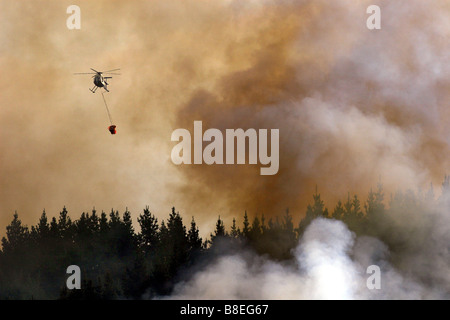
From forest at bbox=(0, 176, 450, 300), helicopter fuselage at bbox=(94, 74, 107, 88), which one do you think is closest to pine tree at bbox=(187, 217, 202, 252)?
forest at bbox=(0, 176, 450, 300)

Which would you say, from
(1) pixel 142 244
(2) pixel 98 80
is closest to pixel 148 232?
(1) pixel 142 244

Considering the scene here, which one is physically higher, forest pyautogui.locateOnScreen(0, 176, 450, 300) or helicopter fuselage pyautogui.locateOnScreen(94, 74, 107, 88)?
helicopter fuselage pyautogui.locateOnScreen(94, 74, 107, 88)

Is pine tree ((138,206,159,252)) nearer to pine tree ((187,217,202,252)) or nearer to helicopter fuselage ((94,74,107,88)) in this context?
pine tree ((187,217,202,252))

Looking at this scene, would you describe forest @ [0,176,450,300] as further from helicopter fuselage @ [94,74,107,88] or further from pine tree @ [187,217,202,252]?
helicopter fuselage @ [94,74,107,88]

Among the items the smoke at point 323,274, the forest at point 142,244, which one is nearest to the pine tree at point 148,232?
the forest at point 142,244

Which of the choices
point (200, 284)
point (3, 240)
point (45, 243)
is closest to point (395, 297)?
point (200, 284)

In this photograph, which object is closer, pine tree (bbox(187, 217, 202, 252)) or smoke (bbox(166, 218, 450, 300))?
smoke (bbox(166, 218, 450, 300))

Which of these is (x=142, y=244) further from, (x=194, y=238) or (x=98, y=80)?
(x=98, y=80)
